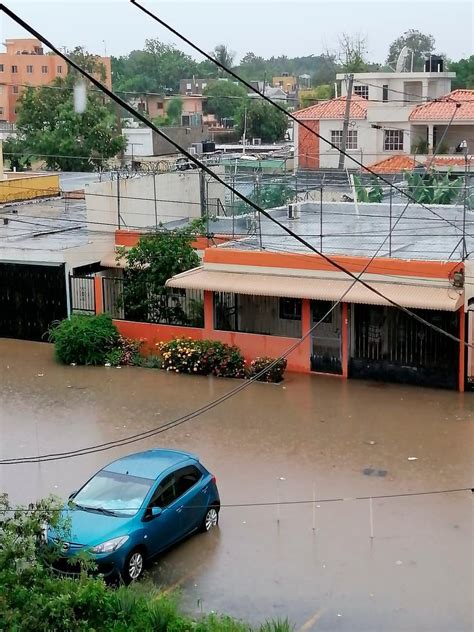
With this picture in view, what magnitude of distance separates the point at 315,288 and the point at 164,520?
30.1 ft

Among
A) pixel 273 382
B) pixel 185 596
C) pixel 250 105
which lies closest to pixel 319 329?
pixel 273 382

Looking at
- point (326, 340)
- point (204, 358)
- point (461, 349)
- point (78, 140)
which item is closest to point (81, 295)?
point (204, 358)

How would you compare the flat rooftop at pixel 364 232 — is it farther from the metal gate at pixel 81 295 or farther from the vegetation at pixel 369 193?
the metal gate at pixel 81 295

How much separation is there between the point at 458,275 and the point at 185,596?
9.76 meters

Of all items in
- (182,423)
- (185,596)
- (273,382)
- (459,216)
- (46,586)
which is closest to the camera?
(46,586)

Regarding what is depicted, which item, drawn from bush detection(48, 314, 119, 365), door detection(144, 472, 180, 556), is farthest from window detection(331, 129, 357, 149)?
door detection(144, 472, 180, 556)

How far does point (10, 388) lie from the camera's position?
2072 cm

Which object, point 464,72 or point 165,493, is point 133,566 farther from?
point 464,72

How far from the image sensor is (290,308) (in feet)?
72.6

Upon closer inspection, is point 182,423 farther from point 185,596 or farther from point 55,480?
point 185,596

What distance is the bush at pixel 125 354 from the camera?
22.3m

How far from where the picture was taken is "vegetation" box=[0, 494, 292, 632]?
932 cm

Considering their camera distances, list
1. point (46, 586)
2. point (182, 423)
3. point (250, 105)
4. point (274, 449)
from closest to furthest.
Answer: point (46, 586), point (274, 449), point (182, 423), point (250, 105)

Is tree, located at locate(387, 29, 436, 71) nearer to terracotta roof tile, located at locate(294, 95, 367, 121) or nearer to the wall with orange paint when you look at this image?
terracotta roof tile, located at locate(294, 95, 367, 121)
